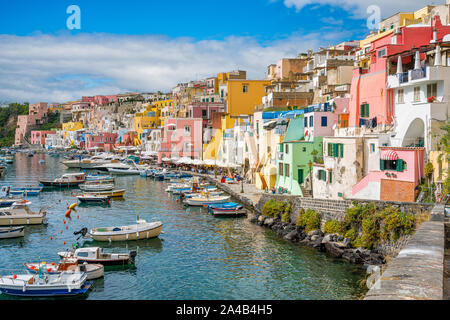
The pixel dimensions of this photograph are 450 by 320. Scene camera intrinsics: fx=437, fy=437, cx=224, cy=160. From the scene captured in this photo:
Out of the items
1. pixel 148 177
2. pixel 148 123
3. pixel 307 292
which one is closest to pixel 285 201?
pixel 307 292

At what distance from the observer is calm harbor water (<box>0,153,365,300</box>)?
20453 mm

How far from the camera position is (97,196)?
47281 millimetres

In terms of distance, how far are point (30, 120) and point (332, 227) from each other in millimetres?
172780

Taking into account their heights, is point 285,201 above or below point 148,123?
below

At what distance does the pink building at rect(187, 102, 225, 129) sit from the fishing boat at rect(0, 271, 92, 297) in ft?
204

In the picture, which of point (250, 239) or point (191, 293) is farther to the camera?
point (250, 239)

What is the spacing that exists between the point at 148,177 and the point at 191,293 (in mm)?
51455

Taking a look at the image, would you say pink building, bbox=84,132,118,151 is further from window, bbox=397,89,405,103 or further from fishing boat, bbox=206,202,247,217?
window, bbox=397,89,405,103

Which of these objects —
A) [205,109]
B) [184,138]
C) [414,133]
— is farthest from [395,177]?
[205,109]

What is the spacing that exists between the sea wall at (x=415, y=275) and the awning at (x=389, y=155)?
55.0 feet

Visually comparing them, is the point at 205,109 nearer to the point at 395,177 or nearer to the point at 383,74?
the point at 383,74

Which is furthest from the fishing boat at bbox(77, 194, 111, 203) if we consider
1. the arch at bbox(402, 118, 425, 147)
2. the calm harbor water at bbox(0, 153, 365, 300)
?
the arch at bbox(402, 118, 425, 147)

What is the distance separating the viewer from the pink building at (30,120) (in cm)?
17276
